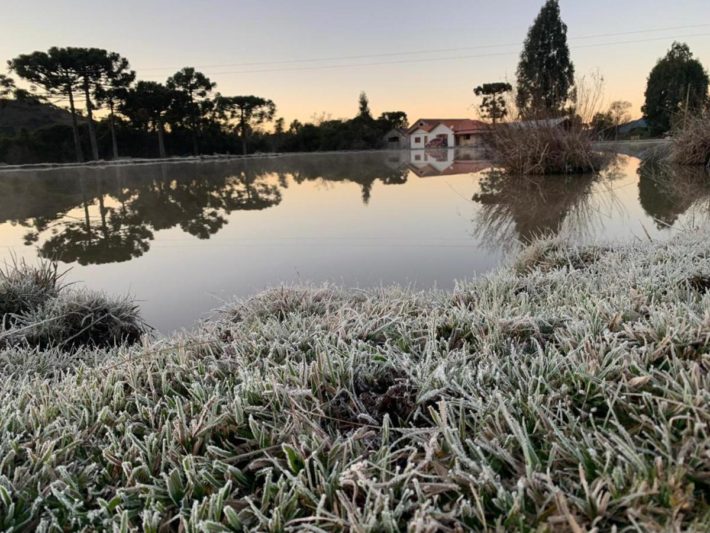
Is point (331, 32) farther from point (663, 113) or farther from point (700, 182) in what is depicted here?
point (663, 113)

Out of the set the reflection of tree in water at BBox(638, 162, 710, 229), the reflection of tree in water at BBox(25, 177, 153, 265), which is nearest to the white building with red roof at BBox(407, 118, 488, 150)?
the reflection of tree in water at BBox(638, 162, 710, 229)

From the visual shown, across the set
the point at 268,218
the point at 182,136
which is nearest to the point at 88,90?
the point at 182,136

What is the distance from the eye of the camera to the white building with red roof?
41094mm

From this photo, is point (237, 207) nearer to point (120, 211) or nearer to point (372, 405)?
point (120, 211)

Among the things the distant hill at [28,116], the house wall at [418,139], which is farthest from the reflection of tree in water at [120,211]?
the house wall at [418,139]

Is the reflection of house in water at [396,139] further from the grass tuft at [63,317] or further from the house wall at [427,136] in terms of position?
the grass tuft at [63,317]

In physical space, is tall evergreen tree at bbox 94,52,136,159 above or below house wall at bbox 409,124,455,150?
above

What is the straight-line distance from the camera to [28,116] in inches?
1191

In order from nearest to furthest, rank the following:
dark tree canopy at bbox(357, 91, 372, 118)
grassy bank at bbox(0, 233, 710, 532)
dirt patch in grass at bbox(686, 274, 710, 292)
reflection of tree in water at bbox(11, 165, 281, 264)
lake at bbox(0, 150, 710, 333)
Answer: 1. grassy bank at bbox(0, 233, 710, 532)
2. dirt patch in grass at bbox(686, 274, 710, 292)
3. lake at bbox(0, 150, 710, 333)
4. reflection of tree in water at bbox(11, 165, 281, 264)
5. dark tree canopy at bbox(357, 91, 372, 118)

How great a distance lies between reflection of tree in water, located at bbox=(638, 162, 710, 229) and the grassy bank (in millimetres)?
3765

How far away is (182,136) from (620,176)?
27.6m

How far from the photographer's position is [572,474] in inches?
32.3

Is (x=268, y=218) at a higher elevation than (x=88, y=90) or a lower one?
lower

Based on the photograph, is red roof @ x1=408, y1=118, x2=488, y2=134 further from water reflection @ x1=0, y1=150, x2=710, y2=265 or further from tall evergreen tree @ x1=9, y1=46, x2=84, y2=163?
water reflection @ x1=0, y1=150, x2=710, y2=265
